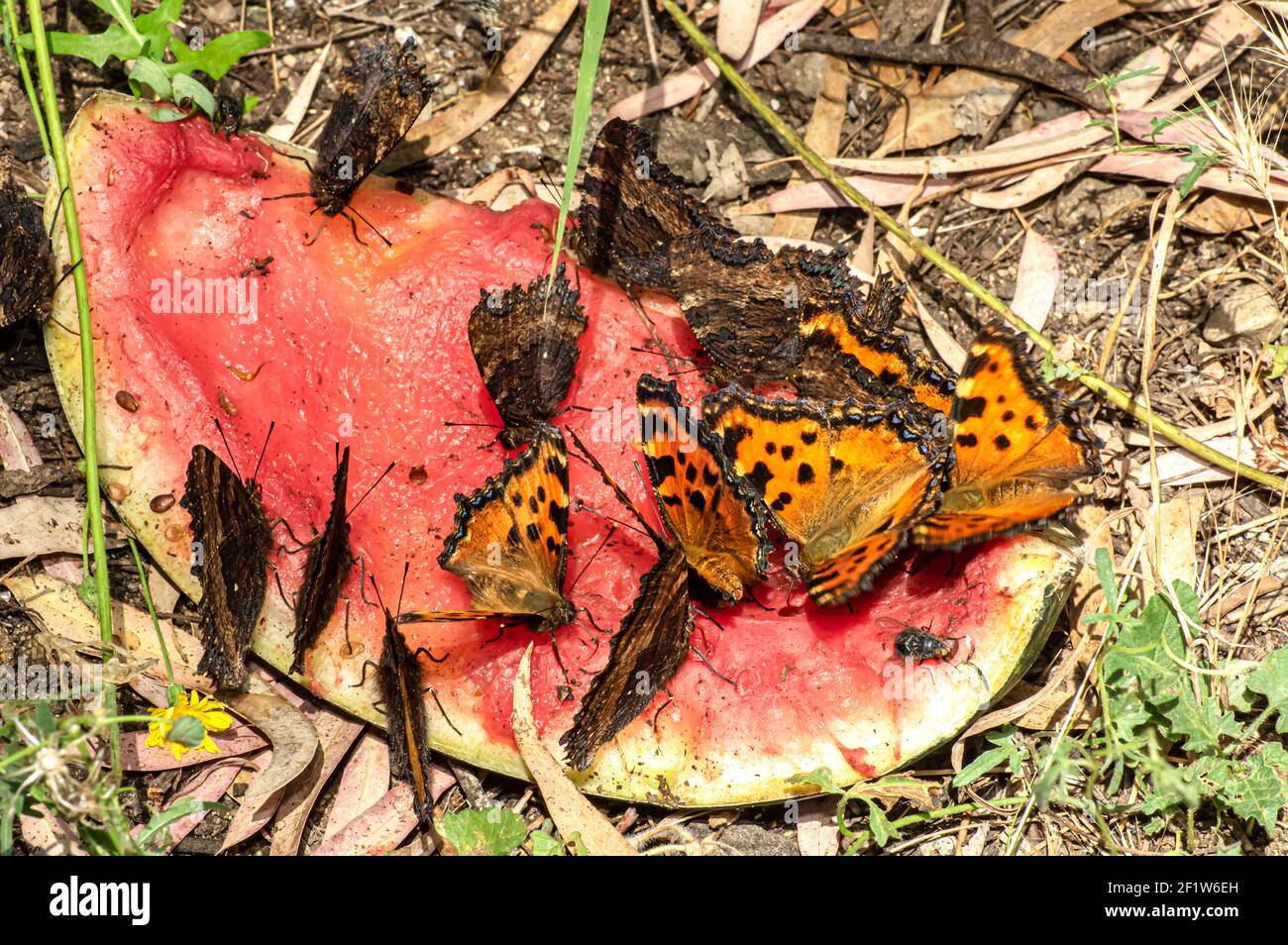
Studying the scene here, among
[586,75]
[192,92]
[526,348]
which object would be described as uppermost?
[192,92]

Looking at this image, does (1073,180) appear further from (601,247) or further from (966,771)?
(966,771)

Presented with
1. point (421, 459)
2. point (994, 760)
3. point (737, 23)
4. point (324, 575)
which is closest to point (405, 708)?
point (324, 575)

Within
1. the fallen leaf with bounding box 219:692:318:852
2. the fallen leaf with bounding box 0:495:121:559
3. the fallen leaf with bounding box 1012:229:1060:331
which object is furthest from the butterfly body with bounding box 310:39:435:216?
the fallen leaf with bounding box 1012:229:1060:331

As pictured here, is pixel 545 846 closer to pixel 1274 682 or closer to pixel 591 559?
pixel 591 559

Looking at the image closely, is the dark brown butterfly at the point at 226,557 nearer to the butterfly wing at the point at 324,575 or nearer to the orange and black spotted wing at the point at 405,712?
the butterfly wing at the point at 324,575

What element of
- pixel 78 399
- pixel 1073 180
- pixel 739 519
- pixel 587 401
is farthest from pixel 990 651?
pixel 78 399
